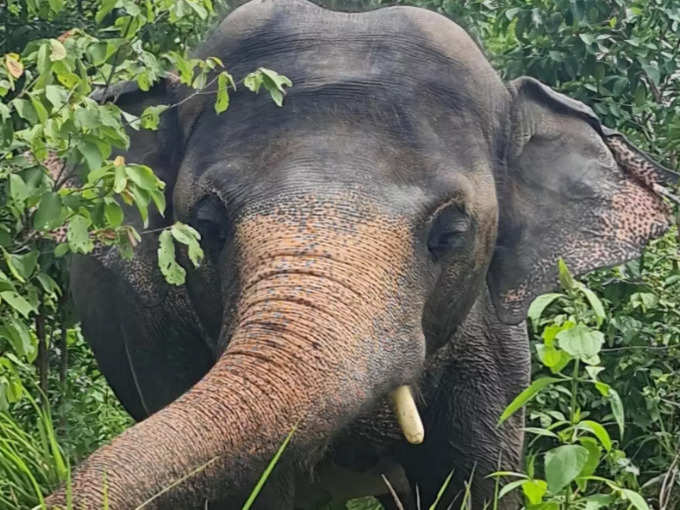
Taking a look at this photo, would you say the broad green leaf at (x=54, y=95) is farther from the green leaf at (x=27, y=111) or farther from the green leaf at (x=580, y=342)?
the green leaf at (x=580, y=342)

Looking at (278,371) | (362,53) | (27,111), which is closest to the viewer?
(278,371)

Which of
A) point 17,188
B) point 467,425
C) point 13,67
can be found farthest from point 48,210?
point 467,425

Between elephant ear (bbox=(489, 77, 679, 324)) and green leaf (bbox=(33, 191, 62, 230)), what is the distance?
4.53ft

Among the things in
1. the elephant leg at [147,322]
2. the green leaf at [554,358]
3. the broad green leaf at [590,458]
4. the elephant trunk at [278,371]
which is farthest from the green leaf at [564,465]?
the elephant leg at [147,322]

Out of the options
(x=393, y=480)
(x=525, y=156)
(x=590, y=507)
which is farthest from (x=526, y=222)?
(x=590, y=507)

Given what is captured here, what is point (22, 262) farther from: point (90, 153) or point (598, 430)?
point (598, 430)

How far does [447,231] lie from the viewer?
412cm

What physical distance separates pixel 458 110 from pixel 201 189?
66 cm

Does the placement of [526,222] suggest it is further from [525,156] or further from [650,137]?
[650,137]

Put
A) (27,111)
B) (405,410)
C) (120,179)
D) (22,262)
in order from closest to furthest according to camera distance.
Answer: (120,179)
(27,111)
(405,410)
(22,262)

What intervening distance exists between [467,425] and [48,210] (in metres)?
1.47

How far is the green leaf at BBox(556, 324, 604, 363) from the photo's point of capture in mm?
3207

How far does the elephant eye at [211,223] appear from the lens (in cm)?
405

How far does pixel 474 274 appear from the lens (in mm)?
4352
